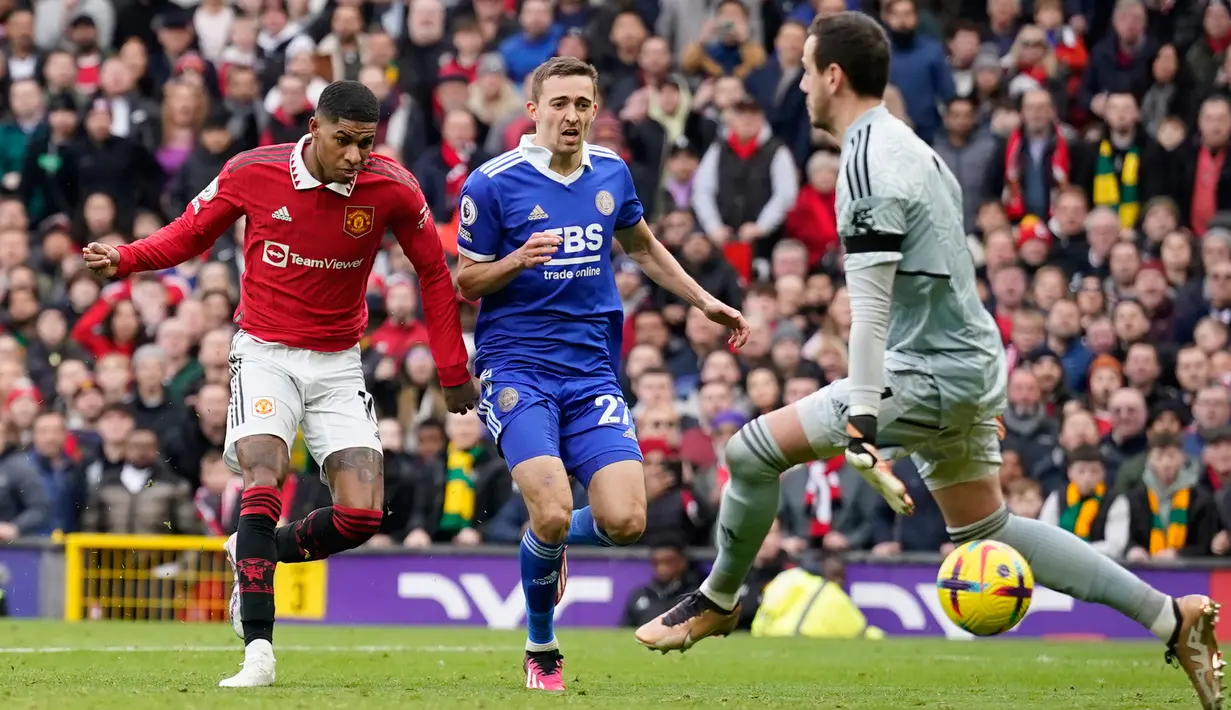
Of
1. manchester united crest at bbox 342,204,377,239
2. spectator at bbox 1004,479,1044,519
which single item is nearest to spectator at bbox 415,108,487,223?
spectator at bbox 1004,479,1044,519

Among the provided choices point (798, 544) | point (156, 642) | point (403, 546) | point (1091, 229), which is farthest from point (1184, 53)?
point (156, 642)

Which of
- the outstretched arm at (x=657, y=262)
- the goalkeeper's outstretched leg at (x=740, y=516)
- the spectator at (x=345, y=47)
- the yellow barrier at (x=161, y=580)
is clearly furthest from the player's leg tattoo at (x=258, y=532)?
the spectator at (x=345, y=47)

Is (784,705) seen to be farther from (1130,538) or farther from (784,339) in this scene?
(784,339)

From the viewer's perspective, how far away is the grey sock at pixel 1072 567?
7918 millimetres

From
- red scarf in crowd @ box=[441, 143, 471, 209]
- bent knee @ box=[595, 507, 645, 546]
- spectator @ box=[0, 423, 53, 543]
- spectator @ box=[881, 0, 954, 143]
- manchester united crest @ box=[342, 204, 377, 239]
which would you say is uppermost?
spectator @ box=[881, 0, 954, 143]

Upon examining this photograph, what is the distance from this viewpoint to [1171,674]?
1030cm

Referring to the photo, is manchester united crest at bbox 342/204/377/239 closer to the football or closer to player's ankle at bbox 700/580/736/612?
player's ankle at bbox 700/580/736/612

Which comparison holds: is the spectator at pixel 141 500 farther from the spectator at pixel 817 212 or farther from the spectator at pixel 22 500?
the spectator at pixel 817 212

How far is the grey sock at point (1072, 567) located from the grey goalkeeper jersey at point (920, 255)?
1.80 ft

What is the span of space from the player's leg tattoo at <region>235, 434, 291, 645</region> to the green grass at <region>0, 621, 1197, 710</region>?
0.37 m

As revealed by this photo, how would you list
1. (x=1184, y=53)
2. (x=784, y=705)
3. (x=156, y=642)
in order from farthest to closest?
(x=1184, y=53) → (x=156, y=642) → (x=784, y=705)

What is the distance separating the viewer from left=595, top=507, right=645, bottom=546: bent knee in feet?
29.1

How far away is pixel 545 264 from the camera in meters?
9.09

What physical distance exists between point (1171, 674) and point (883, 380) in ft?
12.2
